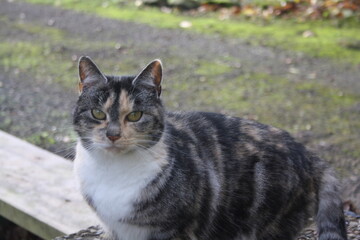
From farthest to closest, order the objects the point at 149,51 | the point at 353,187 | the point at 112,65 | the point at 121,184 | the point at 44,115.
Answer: the point at 149,51
the point at 112,65
the point at 44,115
the point at 353,187
the point at 121,184

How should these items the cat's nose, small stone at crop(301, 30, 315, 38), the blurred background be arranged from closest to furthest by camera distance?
1. the cat's nose
2. the blurred background
3. small stone at crop(301, 30, 315, 38)

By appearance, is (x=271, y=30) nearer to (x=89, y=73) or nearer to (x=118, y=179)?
(x=89, y=73)

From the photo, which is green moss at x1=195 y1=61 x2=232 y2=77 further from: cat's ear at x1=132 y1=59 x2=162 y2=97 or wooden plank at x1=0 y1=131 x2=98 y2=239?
cat's ear at x1=132 y1=59 x2=162 y2=97

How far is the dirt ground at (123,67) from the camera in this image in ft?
18.1

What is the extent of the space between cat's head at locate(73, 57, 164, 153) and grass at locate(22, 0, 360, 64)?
4.88 m

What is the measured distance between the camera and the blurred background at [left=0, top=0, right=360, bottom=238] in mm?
5695

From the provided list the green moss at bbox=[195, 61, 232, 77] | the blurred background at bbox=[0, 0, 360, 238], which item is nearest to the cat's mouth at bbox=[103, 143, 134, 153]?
the blurred background at bbox=[0, 0, 360, 238]

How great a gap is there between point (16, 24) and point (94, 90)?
643cm

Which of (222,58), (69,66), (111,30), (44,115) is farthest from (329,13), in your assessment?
(44,115)

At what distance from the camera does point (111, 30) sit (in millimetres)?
8617

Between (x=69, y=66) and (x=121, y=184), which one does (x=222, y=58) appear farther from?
(x=121, y=184)

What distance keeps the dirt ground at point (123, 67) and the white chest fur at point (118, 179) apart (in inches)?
88.1

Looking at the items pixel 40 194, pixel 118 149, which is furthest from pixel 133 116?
pixel 40 194

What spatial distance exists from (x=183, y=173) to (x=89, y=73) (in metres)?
0.61
